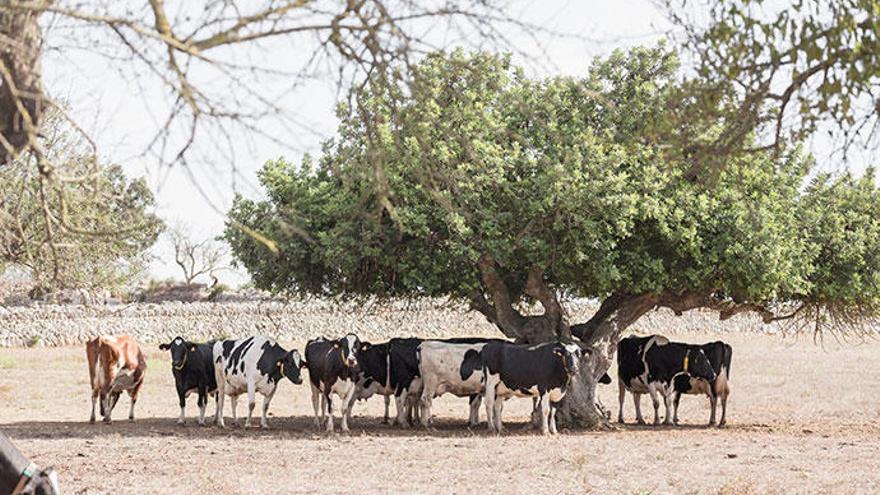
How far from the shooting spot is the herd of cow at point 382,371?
71.2ft

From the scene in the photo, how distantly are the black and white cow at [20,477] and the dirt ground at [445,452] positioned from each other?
4.63 metres

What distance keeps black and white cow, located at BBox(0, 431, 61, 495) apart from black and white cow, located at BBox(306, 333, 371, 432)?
39.6 feet

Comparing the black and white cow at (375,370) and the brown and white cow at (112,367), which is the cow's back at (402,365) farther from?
the brown and white cow at (112,367)

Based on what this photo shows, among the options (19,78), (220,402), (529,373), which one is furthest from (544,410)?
(19,78)

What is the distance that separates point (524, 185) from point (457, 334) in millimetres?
27783

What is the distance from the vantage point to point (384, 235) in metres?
21.0

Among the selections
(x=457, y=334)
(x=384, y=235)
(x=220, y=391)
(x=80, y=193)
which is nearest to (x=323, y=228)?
(x=384, y=235)

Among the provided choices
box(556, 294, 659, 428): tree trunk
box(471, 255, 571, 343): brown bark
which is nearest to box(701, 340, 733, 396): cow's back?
box(556, 294, 659, 428): tree trunk

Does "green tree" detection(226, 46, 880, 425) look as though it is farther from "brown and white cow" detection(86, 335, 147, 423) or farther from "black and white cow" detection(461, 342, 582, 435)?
"brown and white cow" detection(86, 335, 147, 423)

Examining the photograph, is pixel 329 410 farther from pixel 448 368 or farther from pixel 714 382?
pixel 714 382

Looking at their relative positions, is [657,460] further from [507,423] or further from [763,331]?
[763,331]

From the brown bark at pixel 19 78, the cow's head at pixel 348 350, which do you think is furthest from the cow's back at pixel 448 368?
Result: the brown bark at pixel 19 78

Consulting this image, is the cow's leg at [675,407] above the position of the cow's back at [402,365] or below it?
below

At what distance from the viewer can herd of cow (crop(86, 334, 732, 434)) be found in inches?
854
